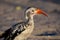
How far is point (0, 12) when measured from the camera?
18797 mm

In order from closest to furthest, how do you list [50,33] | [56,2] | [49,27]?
[50,33] → [49,27] → [56,2]

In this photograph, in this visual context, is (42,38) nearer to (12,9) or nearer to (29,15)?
(29,15)

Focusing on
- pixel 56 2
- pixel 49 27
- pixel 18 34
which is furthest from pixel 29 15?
pixel 56 2

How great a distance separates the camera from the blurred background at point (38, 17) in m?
14.3

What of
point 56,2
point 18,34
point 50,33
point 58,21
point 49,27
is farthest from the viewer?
point 56,2

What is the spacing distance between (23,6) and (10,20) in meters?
2.36

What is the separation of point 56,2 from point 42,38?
7.06 meters

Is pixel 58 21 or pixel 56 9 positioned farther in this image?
pixel 56 9

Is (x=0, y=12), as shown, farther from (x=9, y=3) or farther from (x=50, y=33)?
(x=50, y=33)

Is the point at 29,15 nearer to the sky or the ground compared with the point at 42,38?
nearer to the sky

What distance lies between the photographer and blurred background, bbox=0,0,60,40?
1426cm

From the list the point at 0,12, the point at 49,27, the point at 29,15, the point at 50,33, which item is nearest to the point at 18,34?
the point at 29,15

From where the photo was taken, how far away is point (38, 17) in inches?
691

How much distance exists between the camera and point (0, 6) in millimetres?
19828
